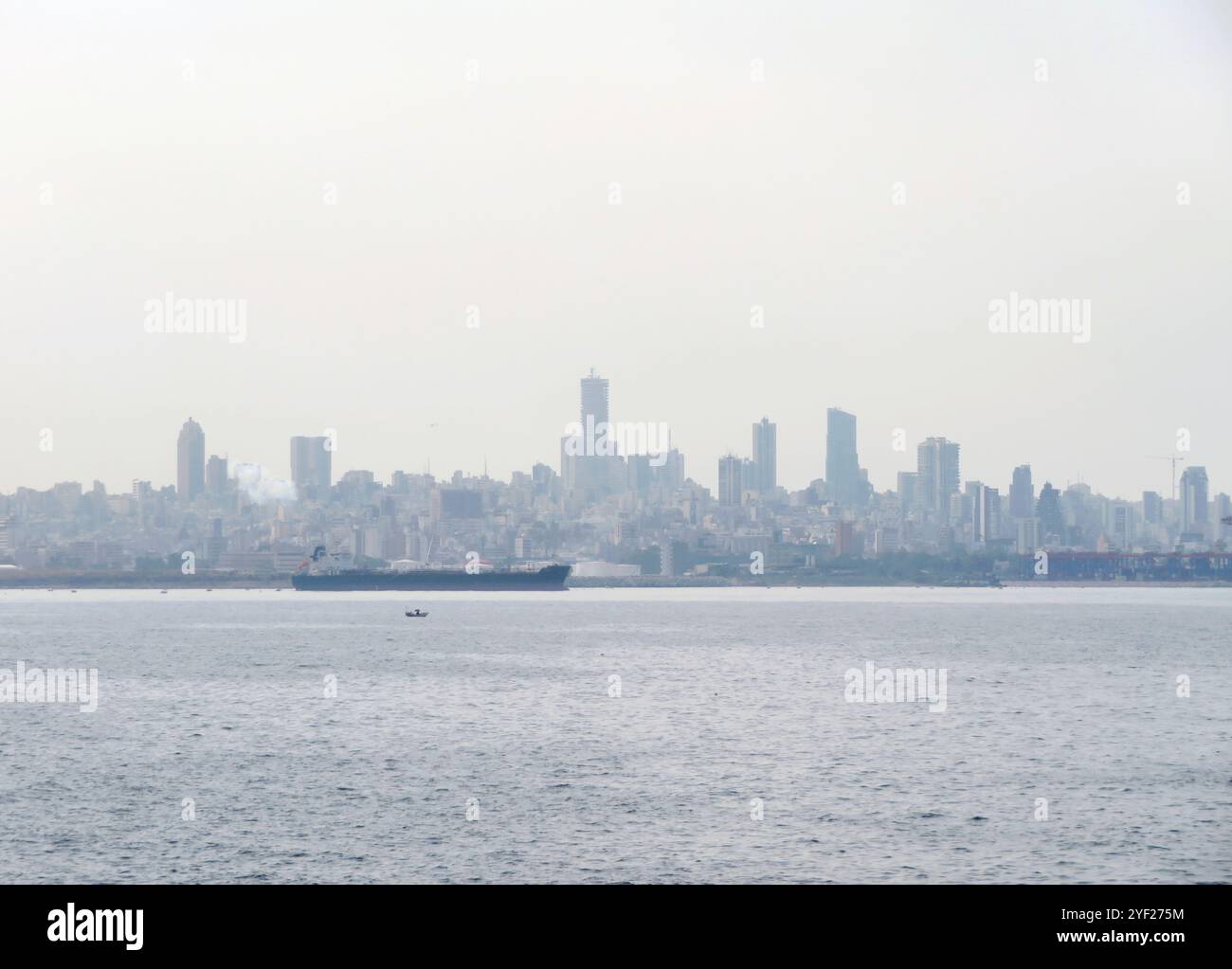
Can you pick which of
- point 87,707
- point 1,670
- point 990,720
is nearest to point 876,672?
point 990,720

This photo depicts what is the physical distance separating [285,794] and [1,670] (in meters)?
57.8

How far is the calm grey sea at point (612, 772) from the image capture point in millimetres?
30750

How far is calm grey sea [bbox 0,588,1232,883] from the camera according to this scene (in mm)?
30750

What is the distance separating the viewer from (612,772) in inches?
1706
